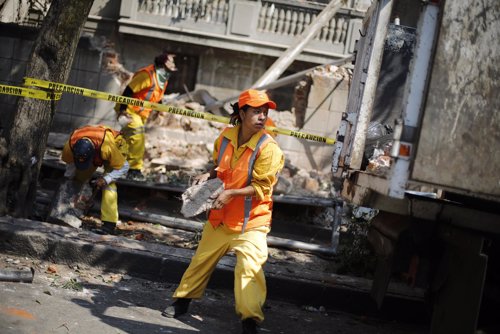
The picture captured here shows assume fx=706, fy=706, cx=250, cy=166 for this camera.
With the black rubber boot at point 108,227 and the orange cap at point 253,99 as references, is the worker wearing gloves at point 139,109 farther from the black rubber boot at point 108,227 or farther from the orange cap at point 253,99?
the orange cap at point 253,99

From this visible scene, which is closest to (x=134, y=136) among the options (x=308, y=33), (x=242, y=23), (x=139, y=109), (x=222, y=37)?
(x=139, y=109)

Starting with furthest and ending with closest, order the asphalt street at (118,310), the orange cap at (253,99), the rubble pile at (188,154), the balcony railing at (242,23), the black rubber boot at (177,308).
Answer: the balcony railing at (242,23) < the rubble pile at (188,154) < the black rubber boot at (177,308) < the orange cap at (253,99) < the asphalt street at (118,310)

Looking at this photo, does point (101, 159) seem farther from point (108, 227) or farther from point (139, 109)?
point (139, 109)

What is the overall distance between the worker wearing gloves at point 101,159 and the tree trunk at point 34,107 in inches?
14.9

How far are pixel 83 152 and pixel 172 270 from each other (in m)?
1.46

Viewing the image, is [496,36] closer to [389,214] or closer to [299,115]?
[389,214]

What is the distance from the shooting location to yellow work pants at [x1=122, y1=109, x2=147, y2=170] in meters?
9.04

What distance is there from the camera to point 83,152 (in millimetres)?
6566

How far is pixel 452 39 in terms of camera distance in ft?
12.0

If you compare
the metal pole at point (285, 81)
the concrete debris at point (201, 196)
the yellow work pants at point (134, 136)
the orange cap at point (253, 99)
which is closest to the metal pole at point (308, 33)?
the metal pole at point (285, 81)

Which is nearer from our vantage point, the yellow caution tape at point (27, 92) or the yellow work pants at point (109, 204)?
the yellow caution tape at point (27, 92)

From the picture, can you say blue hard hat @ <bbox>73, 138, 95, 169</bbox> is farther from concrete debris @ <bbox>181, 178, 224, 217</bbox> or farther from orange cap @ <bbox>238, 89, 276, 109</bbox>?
orange cap @ <bbox>238, 89, 276, 109</bbox>

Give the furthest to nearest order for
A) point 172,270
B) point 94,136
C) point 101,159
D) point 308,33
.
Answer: point 308,33 < point 101,159 < point 94,136 < point 172,270

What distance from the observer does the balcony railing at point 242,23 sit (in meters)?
16.3
